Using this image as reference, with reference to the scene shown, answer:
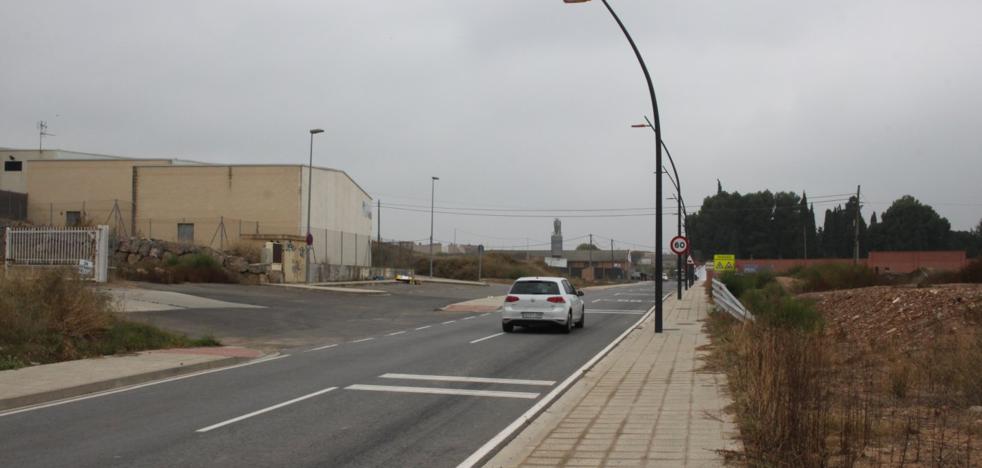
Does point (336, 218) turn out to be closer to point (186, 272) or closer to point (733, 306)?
point (186, 272)

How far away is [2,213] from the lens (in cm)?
5578

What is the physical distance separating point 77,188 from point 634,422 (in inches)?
2351

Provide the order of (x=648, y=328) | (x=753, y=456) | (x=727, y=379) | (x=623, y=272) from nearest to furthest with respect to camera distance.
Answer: (x=753, y=456) < (x=727, y=379) < (x=648, y=328) < (x=623, y=272)

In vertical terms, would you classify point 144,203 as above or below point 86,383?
above

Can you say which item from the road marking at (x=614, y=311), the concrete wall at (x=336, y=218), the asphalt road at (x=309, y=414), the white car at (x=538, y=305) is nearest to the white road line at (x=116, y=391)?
the asphalt road at (x=309, y=414)

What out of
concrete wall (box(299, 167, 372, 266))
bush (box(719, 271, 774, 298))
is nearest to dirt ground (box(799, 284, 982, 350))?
bush (box(719, 271, 774, 298))

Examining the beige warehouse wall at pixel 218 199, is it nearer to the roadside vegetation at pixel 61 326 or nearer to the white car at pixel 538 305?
the white car at pixel 538 305

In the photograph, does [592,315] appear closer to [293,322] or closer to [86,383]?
[293,322]

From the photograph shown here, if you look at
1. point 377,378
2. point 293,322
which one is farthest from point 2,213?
point 377,378

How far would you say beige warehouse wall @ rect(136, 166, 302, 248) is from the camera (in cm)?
5672

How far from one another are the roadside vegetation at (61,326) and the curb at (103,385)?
2.32 m

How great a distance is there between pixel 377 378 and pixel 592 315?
1817cm

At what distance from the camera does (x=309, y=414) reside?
9773 mm

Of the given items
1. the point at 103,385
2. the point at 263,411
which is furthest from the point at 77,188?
the point at 263,411
